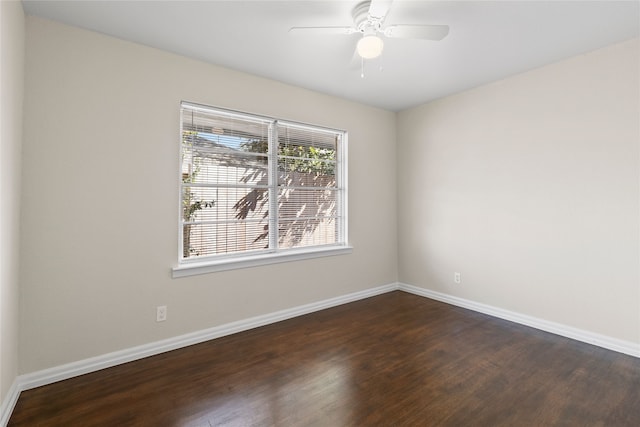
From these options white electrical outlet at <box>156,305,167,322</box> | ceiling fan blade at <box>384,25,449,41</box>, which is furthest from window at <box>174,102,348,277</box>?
ceiling fan blade at <box>384,25,449,41</box>

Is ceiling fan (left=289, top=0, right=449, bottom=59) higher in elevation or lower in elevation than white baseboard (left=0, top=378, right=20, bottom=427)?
higher

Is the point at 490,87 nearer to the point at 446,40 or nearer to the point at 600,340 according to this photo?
the point at 446,40

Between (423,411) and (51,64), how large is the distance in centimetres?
337

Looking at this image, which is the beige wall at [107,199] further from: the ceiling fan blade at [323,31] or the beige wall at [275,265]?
the ceiling fan blade at [323,31]

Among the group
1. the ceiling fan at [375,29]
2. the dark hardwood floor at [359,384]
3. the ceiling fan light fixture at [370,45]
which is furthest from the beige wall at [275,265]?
the ceiling fan light fixture at [370,45]

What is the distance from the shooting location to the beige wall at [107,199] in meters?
2.07

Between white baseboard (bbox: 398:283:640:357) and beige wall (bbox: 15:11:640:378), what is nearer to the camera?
beige wall (bbox: 15:11:640:378)

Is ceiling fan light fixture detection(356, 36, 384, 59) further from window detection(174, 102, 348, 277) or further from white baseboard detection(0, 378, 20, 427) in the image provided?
white baseboard detection(0, 378, 20, 427)

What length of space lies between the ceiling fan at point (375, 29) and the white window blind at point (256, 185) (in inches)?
50.3

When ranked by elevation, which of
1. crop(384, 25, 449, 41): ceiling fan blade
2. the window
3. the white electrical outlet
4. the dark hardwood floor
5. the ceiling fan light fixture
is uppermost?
crop(384, 25, 449, 41): ceiling fan blade

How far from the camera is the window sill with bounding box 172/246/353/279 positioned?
265cm

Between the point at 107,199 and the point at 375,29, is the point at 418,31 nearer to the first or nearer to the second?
the point at 375,29

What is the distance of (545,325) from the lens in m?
2.91

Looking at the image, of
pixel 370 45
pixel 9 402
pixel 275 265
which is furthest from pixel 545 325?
pixel 9 402
